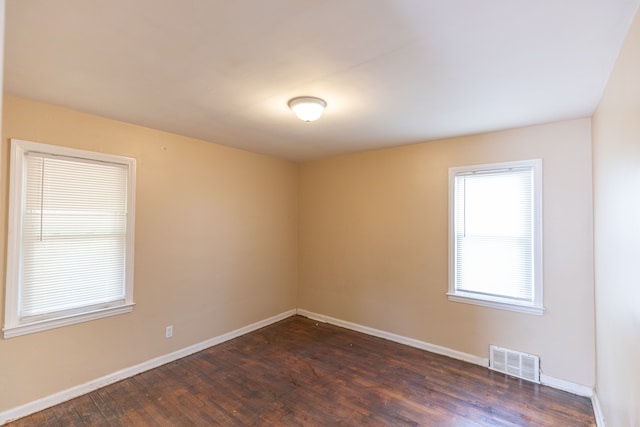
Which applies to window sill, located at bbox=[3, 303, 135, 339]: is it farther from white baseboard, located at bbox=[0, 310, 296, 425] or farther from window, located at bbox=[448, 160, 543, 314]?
window, located at bbox=[448, 160, 543, 314]

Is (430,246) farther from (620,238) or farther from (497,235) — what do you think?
(620,238)

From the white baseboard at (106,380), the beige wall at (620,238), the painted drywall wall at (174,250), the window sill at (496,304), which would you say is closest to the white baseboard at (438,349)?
the beige wall at (620,238)

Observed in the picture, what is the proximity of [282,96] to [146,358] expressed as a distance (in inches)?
114

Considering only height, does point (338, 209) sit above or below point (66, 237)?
above

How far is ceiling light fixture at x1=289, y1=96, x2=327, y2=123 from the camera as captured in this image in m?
2.44

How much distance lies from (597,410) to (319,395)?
2.24 meters

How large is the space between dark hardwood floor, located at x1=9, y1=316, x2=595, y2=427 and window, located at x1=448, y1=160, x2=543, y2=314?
0.80m

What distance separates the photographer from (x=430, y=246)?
370 cm

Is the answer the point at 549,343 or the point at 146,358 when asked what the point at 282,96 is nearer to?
the point at 146,358

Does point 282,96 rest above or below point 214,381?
above

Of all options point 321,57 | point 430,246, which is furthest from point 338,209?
point 321,57

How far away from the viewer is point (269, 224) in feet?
15.2

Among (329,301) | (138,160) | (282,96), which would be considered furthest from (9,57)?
(329,301)

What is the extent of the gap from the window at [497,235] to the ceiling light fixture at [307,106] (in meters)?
1.85
